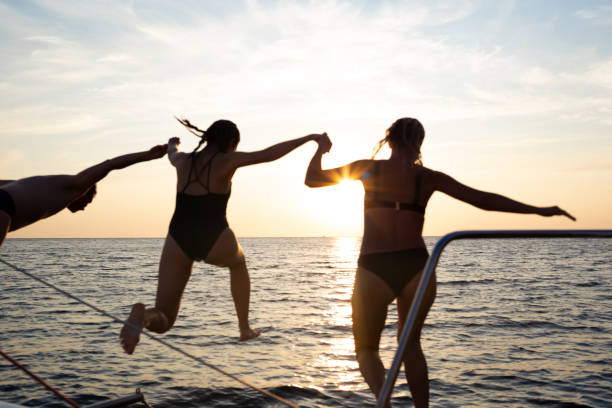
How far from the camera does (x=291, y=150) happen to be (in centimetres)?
362

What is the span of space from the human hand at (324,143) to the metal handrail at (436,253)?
4.39ft

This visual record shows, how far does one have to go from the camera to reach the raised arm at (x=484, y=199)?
3.07 m

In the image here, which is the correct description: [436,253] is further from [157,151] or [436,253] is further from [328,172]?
[157,151]

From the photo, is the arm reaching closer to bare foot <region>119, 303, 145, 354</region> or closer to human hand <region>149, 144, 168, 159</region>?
human hand <region>149, 144, 168, 159</region>

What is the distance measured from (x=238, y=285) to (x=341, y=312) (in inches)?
903

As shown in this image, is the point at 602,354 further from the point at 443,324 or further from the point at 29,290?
the point at 29,290

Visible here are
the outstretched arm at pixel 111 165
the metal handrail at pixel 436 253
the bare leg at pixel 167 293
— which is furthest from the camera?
the bare leg at pixel 167 293

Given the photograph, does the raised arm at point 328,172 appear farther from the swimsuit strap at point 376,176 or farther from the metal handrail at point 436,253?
the metal handrail at point 436,253

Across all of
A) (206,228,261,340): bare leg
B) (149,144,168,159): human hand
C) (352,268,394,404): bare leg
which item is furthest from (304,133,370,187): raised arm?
(149,144,168,159): human hand

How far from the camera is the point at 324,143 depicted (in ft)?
11.5

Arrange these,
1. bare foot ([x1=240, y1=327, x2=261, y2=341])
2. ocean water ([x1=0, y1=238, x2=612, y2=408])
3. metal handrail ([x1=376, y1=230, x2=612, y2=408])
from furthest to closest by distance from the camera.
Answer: ocean water ([x1=0, y1=238, x2=612, y2=408]) → bare foot ([x1=240, y1=327, x2=261, y2=341]) → metal handrail ([x1=376, y1=230, x2=612, y2=408])

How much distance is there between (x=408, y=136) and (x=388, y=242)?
2.35ft

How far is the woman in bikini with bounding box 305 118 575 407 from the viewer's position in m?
3.32

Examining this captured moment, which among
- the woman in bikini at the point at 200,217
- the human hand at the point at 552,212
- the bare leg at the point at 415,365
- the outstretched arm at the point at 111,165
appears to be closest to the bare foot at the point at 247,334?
the woman in bikini at the point at 200,217
